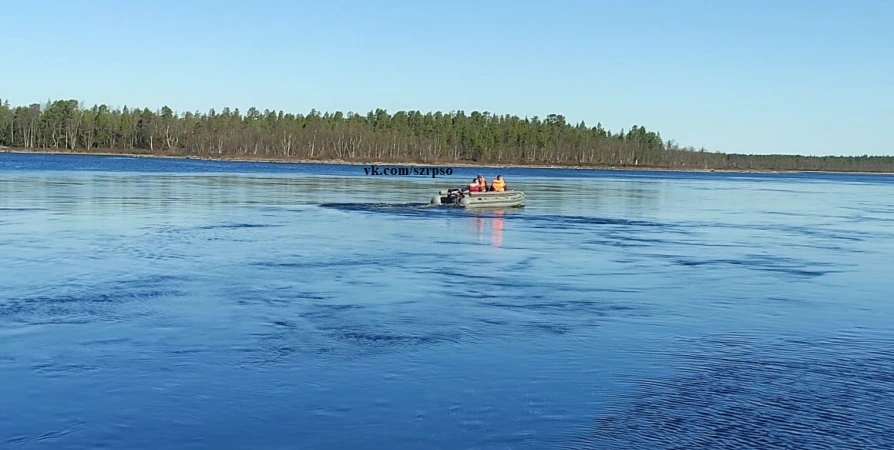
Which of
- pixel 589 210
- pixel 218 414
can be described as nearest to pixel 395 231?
pixel 589 210

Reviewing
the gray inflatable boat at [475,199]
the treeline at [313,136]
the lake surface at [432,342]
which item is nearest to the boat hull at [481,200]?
the gray inflatable boat at [475,199]

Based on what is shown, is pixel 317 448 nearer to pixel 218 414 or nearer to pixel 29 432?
pixel 218 414

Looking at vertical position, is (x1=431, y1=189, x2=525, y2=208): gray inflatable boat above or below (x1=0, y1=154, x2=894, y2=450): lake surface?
above

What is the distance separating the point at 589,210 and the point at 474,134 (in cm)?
13135

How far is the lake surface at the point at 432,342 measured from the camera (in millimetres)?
8828

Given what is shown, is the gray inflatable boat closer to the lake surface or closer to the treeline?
the lake surface

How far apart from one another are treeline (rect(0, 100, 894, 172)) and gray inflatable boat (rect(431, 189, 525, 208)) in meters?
103

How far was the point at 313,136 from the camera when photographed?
15712 cm

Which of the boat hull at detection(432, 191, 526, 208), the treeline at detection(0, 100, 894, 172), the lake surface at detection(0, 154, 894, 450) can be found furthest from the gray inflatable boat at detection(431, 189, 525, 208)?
the treeline at detection(0, 100, 894, 172)

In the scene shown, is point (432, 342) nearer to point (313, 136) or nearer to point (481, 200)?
point (481, 200)

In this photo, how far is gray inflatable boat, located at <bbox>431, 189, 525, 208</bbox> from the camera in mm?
37531

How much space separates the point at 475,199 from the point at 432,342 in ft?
83.9

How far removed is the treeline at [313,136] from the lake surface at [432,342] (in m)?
120

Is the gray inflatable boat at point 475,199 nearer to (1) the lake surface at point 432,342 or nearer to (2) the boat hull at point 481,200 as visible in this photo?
(2) the boat hull at point 481,200
